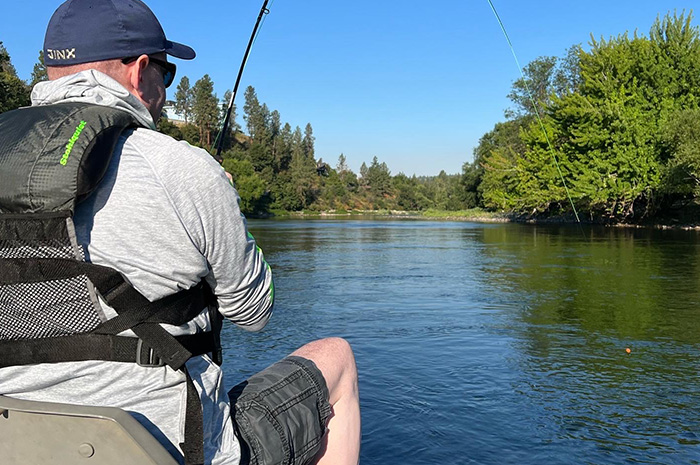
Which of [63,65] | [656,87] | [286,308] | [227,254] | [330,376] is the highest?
[656,87]

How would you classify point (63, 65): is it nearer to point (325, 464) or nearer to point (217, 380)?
point (217, 380)

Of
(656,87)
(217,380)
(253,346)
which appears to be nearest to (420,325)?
(253,346)

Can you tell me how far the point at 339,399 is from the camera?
2373 mm

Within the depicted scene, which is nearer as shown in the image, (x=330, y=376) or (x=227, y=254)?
(x=227, y=254)

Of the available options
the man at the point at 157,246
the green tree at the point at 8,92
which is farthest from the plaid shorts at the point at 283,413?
the green tree at the point at 8,92

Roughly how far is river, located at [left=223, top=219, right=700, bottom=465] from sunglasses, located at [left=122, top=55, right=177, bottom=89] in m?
2.48

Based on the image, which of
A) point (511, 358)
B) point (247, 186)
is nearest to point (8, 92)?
point (511, 358)

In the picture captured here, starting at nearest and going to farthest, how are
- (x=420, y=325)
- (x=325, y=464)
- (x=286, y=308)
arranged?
(x=325, y=464), (x=420, y=325), (x=286, y=308)

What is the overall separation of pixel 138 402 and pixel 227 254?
42cm

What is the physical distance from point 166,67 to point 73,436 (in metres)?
1.07

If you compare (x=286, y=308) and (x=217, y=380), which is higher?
(x=217, y=380)

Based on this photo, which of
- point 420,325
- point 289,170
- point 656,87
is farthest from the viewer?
point 289,170

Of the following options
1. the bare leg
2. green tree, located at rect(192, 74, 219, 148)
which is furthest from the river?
green tree, located at rect(192, 74, 219, 148)

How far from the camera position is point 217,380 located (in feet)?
6.03
